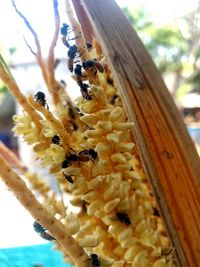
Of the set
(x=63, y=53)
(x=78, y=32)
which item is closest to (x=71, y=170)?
(x=78, y=32)

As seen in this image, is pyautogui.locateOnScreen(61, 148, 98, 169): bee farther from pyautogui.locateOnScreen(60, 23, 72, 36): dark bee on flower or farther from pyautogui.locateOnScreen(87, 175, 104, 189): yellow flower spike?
pyautogui.locateOnScreen(60, 23, 72, 36): dark bee on flower

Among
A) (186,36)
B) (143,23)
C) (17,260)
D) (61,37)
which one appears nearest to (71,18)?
(61,37)

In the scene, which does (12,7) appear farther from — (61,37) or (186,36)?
(186,36)

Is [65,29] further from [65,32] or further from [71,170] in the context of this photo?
[71,170]

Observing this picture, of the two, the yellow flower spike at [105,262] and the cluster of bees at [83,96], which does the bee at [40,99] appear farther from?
the yellow flower spike at [105,262]

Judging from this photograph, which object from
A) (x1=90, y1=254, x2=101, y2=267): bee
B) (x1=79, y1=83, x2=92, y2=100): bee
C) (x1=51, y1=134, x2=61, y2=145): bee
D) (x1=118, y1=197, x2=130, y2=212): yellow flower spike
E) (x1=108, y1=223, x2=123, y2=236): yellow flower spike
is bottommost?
(x1=90, y1=254, x2=101, y2=267): bee

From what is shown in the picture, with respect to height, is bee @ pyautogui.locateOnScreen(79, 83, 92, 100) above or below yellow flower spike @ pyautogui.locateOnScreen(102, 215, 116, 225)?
above

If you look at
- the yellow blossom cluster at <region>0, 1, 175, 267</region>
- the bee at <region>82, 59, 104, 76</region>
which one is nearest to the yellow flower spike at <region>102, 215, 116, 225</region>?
the yellow blossom cluster at <region>0, 1, 175, 267</region>

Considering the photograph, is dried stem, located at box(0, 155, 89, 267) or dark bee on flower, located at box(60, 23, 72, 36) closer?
dried stem, located at box(0, 155, 89, 267)

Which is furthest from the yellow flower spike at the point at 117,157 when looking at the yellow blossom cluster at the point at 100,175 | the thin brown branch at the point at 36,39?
the thin brown branch at the point at 36,39
